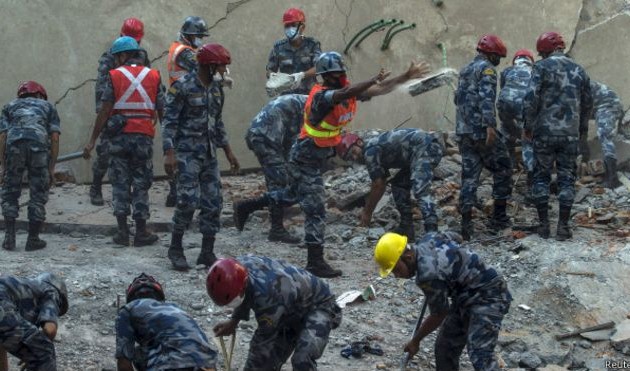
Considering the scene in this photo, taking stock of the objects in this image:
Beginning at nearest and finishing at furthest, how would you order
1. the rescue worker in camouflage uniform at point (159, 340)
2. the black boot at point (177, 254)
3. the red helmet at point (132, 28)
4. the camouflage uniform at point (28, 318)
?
the rescue worker in camouflage uniform at point (159, 340) → the camouflage uniform at point (28, 318) → the black boot at point (177, 254) → the red helmet at point (132, 28)

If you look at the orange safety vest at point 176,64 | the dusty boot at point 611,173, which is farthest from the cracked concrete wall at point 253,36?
the dusty boot at point 611,173

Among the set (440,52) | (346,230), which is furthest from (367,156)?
(440,52)

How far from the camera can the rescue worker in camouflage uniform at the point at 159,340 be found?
5.57m

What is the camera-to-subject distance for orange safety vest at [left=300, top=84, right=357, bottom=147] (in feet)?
27.3

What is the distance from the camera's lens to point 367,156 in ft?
31.2

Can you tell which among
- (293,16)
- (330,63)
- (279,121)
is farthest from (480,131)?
(293,16)

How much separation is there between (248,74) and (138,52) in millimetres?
2544

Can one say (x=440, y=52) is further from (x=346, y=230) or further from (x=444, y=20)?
(x=346, y=230)

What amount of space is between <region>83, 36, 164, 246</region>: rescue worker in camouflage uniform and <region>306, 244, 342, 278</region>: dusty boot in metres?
1.58

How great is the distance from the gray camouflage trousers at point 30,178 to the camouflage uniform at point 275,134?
1.85 metres

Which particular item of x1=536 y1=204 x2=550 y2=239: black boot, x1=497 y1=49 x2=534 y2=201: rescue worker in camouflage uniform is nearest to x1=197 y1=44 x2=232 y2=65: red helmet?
x1=536 y1=204 x2=550 y2=239: black boot

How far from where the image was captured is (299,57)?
Answer: 10.9m

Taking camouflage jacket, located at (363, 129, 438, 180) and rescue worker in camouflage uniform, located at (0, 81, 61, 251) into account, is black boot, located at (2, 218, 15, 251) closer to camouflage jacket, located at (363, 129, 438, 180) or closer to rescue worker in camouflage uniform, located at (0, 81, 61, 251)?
rescue worker in camouflage uniform, located at (0, 81, 61, 251)

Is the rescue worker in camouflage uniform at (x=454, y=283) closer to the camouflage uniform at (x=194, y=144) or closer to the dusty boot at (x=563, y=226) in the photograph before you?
the camouflage uniform at (x=194, y=144)
